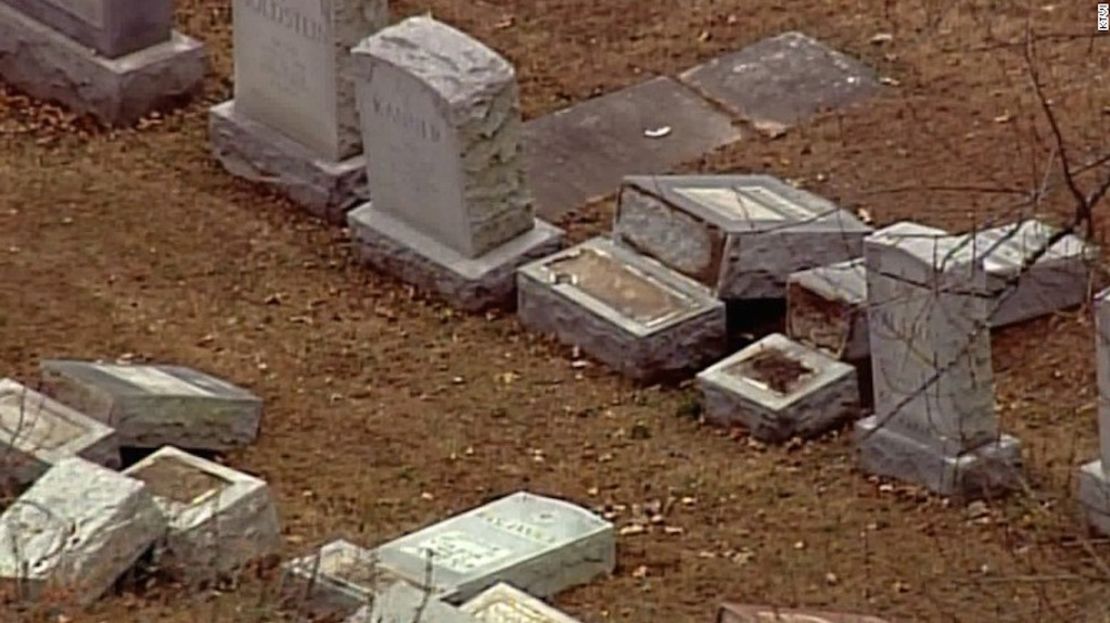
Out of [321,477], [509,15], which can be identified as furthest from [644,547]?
[509,15]

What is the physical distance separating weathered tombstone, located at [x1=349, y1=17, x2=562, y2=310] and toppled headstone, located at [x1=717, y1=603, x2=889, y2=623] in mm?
2672

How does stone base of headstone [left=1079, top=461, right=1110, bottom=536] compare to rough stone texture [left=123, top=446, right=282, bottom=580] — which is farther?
stone base of headstone [left=1079, top=461, right=1110, bottom=536]

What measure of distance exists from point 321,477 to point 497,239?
1.52 meters

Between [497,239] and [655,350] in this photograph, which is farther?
[497,239]

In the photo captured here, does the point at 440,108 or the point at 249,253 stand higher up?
the point at 440,108

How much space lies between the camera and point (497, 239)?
923cm

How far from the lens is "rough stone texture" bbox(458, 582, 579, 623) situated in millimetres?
6559

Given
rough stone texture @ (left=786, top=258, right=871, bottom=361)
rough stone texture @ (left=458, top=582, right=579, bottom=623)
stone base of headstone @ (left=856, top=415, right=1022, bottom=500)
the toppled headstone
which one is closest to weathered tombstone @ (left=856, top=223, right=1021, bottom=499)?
stone base of headstone @ (left=856, top=415, right=1022, bottom=500)

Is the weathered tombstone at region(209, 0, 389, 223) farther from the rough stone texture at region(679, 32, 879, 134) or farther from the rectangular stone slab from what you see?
the rough stone texture at region(679, 32, 879, 134)

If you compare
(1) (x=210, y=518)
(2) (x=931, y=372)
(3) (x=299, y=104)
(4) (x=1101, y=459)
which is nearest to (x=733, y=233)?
(2) (x=931, y=372)

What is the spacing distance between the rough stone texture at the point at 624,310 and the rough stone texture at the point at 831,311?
280 mm

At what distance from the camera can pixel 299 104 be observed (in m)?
9.91

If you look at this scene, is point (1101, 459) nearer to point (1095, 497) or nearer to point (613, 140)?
point (1095, 497)

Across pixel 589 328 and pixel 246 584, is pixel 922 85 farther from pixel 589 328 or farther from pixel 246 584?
pixel 246 584
